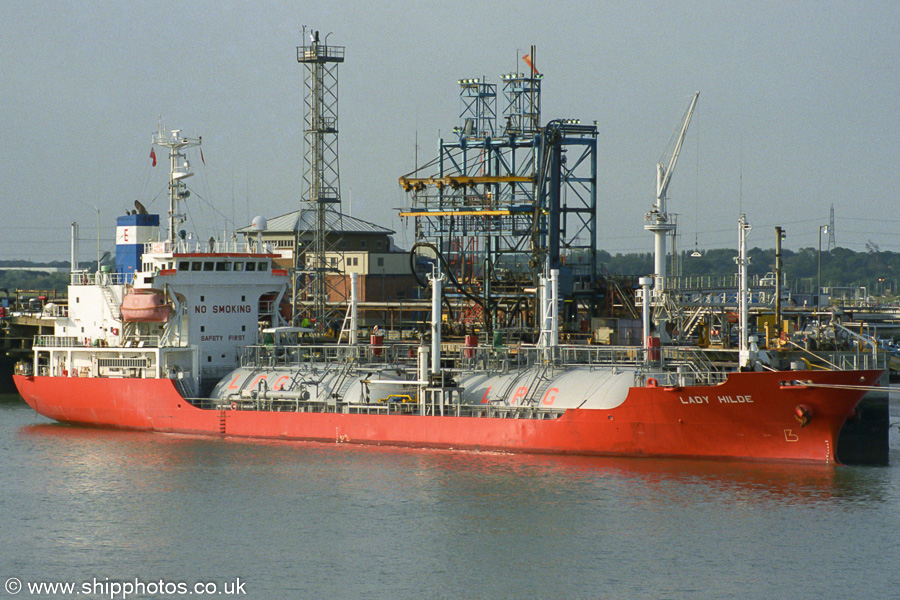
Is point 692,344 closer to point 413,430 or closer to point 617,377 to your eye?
point 617,377

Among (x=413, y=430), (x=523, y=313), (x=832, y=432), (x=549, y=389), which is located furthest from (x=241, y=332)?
(x=832, y=432)

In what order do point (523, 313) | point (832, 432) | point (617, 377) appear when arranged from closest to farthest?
point (832, 432) < point (617, 377) < point (523, 313)

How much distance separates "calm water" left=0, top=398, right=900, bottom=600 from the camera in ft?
84.7

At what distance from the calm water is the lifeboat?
7584 millimetres

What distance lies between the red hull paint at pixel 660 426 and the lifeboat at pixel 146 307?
5718 mm

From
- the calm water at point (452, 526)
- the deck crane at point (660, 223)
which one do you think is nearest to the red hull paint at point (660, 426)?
the calm water at point (452, 526)

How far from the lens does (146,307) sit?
45.3 meters

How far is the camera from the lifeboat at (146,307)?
45.3 metres

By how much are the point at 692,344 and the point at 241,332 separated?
20879mm

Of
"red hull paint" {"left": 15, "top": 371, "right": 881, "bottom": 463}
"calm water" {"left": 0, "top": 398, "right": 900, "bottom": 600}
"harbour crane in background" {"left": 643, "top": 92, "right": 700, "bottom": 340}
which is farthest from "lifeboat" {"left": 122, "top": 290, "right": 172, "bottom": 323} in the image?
"harbour crane in background" {"left": 643, "top": 92, "right": 700, "bottom": 340}

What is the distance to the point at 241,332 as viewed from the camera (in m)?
47.8

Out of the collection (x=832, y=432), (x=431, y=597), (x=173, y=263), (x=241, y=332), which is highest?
(x=173, y=263)

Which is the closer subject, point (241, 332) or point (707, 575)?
point (707, 575)

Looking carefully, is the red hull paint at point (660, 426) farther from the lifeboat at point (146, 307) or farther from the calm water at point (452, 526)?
the lifeboat at point (146, 307)
